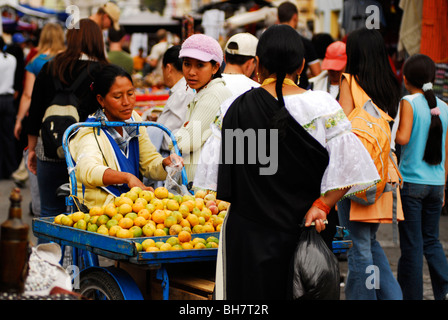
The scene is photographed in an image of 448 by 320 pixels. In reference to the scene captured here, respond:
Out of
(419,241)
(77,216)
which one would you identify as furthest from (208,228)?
(419,241)

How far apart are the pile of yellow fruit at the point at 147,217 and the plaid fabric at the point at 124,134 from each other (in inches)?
22.4

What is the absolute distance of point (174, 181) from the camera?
16.0ft

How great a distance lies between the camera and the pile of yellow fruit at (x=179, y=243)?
12.9 ft

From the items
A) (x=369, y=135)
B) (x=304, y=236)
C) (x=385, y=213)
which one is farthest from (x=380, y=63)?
(x=304, y=236)

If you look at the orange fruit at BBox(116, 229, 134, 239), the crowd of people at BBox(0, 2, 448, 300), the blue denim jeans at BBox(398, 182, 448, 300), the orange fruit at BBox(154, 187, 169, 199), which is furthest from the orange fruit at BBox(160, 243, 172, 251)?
the blue denim jeans at BBox(398, 182, 448, 300)

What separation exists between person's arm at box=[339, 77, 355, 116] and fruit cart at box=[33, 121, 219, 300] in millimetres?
1521

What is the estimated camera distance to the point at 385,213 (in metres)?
5.12

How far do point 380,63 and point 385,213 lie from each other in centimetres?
110

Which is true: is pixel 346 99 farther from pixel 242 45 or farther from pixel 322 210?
pixel 322 210

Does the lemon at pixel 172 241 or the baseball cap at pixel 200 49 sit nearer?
the lemon at pixel 172 241

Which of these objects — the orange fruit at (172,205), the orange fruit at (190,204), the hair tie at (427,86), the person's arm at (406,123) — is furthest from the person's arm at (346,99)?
the orange fruit at (172,205)

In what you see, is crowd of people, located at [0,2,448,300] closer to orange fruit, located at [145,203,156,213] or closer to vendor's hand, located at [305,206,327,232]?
vendor's hand, located at [305,206,327,232]

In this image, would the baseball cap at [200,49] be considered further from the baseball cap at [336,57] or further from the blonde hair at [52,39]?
the blonde hair at [52,39]

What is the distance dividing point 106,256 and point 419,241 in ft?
9.01
